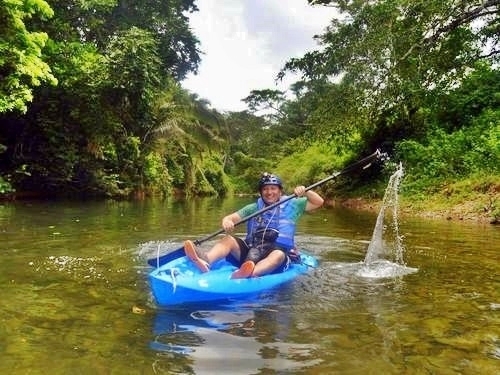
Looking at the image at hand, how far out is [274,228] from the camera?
609 centimetres

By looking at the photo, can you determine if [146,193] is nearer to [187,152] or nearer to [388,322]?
[187,152]

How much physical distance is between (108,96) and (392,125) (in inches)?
415

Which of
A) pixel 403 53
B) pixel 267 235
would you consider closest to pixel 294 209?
pixel 267 235

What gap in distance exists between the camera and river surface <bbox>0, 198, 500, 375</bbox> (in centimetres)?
313

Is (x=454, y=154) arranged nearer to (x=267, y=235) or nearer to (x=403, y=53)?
(x=403, y=53)

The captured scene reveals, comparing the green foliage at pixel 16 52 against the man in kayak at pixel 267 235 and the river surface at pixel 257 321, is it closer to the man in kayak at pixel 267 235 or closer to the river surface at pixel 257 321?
the river surface at pixel 257 321

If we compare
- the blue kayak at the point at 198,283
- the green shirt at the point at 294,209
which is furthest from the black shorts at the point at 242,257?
the green shirt at the point at 294,209

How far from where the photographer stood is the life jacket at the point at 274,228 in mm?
6066

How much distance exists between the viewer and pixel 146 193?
25.8 metres

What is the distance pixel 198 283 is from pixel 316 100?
1690 cm

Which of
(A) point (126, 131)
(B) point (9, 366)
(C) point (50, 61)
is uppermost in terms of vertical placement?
(C) point (50, 61)

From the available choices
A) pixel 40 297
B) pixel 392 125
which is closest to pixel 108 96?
pixel 392 125

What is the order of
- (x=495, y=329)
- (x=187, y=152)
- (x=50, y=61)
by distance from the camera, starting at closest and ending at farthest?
(x=495, y=329) → (x=50, y=61) → (x=187, y=152)

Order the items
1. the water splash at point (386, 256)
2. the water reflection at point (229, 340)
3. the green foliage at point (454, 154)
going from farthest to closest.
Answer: the green foliage at point (454, 154) → the water splash at point (386, 256) → the water reflection at point (229, 340)
